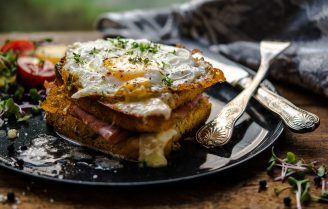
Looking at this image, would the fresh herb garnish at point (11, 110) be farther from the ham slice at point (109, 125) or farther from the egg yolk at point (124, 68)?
the egg yolk at point (124, 68)

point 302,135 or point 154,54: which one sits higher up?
point 154,54

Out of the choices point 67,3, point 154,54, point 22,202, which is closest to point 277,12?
point 154,54

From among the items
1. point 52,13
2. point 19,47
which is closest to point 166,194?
point 19,47

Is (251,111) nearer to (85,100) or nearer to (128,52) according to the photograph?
(128,52)

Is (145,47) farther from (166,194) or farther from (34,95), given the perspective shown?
(166,194)

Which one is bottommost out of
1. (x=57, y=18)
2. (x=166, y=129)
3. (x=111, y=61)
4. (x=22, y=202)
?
(x=57, y=18)

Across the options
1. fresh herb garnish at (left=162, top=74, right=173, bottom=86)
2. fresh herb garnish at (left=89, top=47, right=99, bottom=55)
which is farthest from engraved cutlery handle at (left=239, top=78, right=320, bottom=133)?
fresh herb garnish at (left=89, top=47, right=99, bottom=55)
